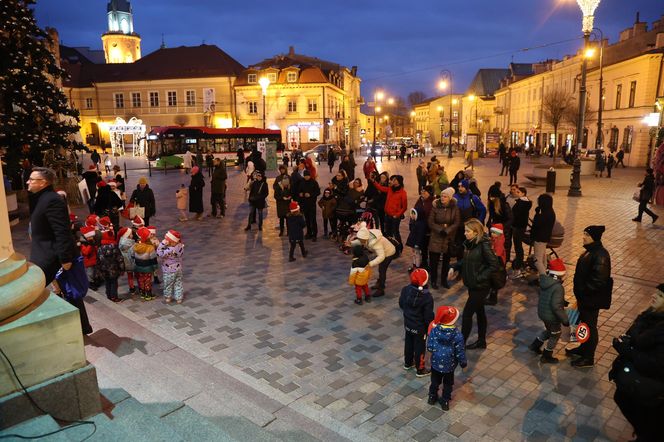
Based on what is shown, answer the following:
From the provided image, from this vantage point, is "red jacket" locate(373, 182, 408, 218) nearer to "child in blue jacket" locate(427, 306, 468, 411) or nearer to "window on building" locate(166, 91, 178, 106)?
"child in blue jacket" locate(427, 306, 468, 411)

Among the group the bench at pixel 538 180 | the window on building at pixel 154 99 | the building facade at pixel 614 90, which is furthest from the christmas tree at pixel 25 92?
the window on building at pixel 154 99

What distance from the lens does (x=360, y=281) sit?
305 inches

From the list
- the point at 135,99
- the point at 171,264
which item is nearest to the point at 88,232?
the point at 171,264

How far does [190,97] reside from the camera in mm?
60812

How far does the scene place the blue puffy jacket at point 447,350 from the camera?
15.9ft

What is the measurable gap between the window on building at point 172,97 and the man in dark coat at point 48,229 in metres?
60.1

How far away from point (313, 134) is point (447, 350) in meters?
56.3

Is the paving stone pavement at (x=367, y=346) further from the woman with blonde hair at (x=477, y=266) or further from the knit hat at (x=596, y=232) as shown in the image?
the knit hat at (x=596, y=232)

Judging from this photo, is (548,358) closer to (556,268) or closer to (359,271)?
(556,268)

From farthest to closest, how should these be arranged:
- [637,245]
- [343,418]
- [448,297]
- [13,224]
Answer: [13,224]
[637,245]
[448,297]
[343,418]

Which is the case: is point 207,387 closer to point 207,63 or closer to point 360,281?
point 360,281

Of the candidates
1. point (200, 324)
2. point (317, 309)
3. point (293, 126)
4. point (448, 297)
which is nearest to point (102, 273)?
point (200, 324)

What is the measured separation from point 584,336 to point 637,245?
7.47 metres

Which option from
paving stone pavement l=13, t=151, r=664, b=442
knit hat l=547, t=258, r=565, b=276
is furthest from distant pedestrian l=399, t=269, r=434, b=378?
knit hat l=547, t=258, r=565, b=276
